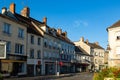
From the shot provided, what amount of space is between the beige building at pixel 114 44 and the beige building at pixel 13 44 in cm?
1530

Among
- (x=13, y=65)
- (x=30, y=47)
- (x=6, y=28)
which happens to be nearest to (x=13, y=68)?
(x=13, y=65)

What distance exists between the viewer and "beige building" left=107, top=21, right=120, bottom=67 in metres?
41.3

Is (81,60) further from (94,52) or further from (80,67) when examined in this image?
(94,52)

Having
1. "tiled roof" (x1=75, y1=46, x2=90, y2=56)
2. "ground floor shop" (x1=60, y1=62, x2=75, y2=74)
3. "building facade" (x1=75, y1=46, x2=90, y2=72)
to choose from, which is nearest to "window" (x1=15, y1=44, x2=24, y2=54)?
"ground floor shop" (x1=60, y1=62, x2=75, y2=74)

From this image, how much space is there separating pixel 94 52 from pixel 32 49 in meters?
47.9

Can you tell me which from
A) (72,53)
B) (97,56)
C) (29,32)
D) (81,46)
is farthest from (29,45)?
(97,56)

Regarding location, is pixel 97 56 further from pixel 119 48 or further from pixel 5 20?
pixel 5 20

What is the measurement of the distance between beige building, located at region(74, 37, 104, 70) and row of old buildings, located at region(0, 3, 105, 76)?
6.55 metres

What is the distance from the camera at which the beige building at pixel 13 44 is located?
35722 mm

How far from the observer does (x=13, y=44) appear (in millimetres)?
38000

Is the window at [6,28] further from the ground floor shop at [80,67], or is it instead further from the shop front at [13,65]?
the ground floor shop at [80,67]

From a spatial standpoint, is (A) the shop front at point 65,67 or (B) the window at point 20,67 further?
(A) the shop front at point 65,67

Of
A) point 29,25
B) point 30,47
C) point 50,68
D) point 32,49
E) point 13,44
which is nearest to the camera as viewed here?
point 13,44

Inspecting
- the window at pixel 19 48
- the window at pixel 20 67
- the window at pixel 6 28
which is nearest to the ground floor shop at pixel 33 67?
the window at pixel 20 67
